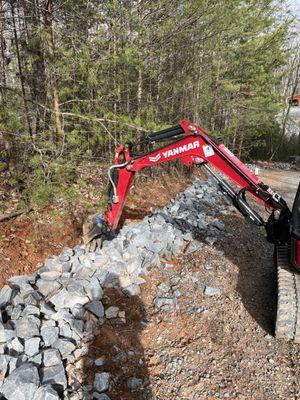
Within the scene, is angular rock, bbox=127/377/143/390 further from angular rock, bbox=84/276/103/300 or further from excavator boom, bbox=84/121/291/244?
excavator boom, bbox=84/121/291/244

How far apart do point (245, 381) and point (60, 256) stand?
2.83 meters

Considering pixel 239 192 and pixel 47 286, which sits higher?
pixel 239 192

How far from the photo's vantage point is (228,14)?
24.6 feet

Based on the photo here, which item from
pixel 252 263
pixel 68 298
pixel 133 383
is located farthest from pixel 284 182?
pixel 133 383

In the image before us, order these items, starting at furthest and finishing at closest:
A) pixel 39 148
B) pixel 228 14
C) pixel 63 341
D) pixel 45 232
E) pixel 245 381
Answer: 1. pixel 228 14
2. pixel 45 232
3. pixel 39 148
4. pixel 63 341
5. pixel 245 381

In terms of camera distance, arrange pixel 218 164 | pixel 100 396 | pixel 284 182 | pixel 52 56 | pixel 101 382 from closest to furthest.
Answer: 1. pixel 100 396
2. pixel 101 382
3. pixel 218 164
4. pixel 52 56
5. pixel 284 182

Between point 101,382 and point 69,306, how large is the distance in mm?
1022

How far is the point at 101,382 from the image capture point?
2.74 metres

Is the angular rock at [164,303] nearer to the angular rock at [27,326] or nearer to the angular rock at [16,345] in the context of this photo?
the angular rock at [27,326]

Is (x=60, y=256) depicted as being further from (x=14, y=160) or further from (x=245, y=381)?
(x=245, y=381)

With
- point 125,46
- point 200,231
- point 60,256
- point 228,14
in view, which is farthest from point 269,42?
point 60,256

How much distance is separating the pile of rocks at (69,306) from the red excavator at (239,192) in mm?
651

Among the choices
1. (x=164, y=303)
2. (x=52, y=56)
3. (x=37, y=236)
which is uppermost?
(x=52, y=56)

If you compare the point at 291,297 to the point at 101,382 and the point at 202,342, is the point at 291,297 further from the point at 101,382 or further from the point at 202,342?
the point at 101,382
